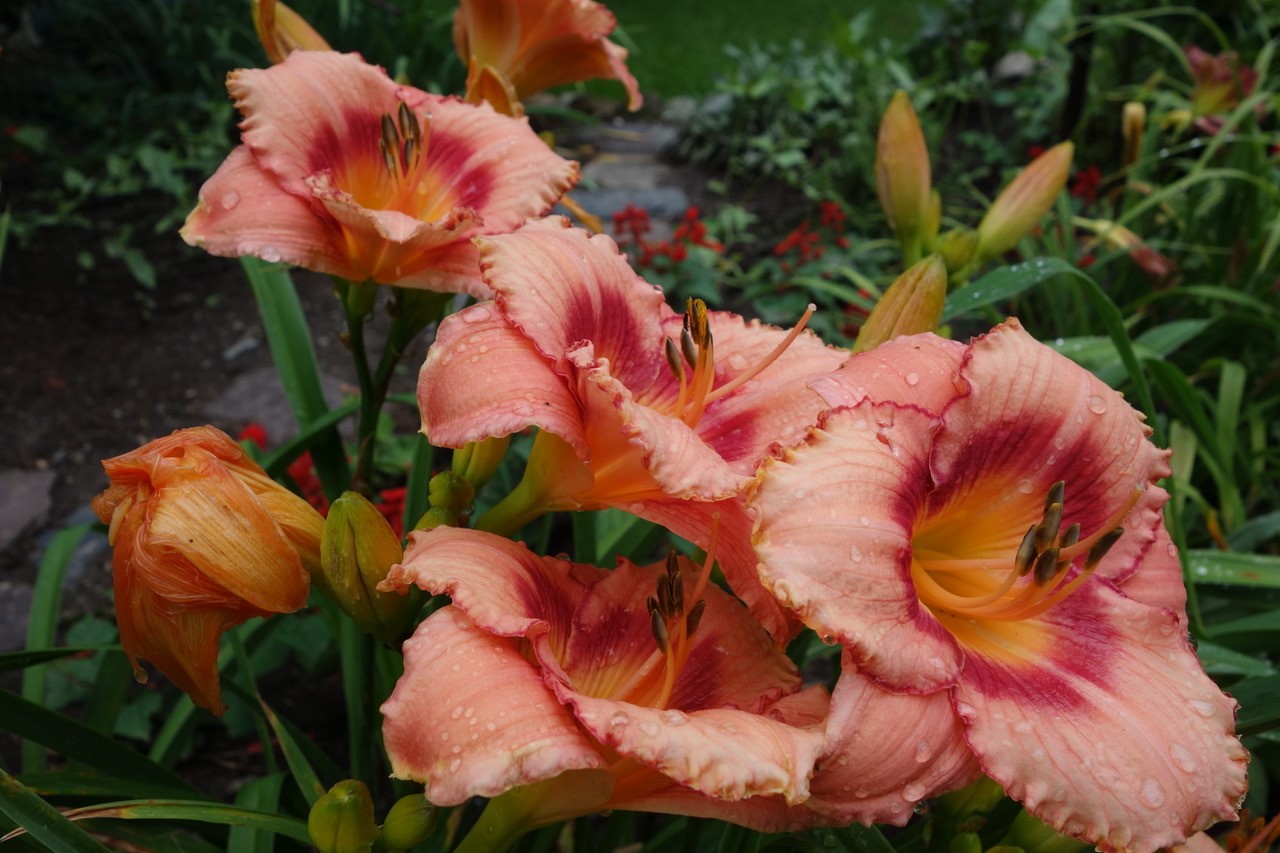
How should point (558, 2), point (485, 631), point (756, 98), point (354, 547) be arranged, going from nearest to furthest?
point (485, 631) < point (354, 547) < point (558, 2) < point (756, 98)

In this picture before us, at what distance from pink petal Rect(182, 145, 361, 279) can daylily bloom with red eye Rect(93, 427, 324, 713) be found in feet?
0.68

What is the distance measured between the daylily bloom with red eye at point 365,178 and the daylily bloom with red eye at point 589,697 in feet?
1.06

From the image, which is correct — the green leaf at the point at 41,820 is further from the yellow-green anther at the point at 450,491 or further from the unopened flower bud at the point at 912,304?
the unopened flower bud at the point at 912,304

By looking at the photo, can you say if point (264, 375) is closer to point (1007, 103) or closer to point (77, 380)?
point (77, 380)

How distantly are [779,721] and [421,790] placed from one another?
34cm

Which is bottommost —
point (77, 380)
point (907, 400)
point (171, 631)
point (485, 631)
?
point (77, 380)

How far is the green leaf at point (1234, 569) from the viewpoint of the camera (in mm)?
1297

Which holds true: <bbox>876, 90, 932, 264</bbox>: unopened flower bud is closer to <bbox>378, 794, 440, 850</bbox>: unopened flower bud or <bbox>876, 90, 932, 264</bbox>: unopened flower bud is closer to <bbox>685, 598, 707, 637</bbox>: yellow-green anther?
<bbox>685, 598, 707, 637</bbox>: yellow-green anther

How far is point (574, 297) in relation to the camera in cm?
77

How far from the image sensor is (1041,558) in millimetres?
669

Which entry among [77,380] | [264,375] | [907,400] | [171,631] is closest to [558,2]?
[907,400]

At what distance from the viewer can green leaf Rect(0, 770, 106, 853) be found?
629mm

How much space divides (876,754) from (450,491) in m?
0.38

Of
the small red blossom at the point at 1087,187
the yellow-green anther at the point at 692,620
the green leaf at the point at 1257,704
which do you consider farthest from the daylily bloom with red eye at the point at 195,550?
the small red blossom at the point at 1087,187
